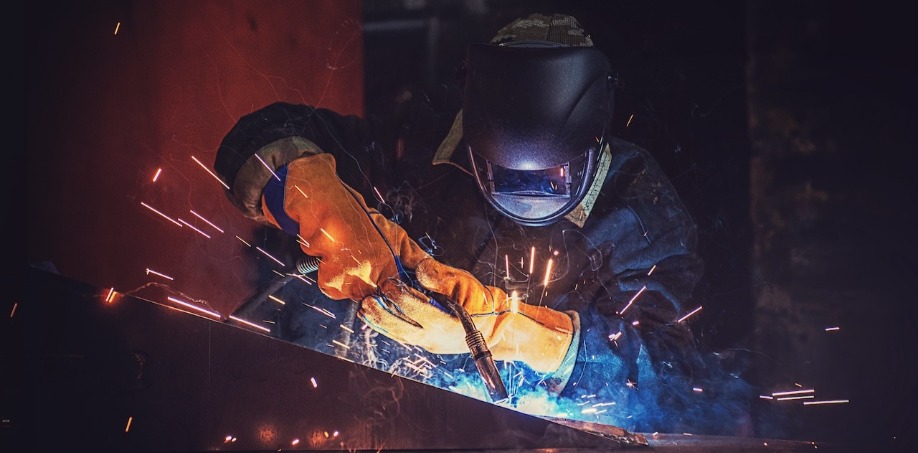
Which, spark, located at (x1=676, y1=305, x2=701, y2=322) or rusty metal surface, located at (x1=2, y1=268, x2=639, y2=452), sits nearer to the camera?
rusty metal surface, located at (x1=2, y1=268, x2=639, y2=452)

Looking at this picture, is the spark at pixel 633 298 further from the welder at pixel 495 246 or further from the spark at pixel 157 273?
the spark at pixel 157 273

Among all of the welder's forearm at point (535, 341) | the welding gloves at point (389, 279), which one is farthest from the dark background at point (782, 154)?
the welder's forearm at point (535, 341)

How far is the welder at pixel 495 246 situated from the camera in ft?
6.15

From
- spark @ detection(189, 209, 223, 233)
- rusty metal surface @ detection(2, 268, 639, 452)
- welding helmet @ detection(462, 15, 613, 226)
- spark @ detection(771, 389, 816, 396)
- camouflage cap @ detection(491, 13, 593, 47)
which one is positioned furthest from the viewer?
spark @ detection(771, 389, 816, 396)

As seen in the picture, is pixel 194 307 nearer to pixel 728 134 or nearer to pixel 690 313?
pixel 690 313

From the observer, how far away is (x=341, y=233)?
189cm

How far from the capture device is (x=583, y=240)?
6.36 feet

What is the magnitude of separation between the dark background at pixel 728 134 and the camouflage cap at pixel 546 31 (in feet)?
0.32

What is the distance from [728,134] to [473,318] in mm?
971

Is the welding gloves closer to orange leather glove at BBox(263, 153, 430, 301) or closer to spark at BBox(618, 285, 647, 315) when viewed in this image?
orange leather glove at BBox(263, 153, 430, 301)

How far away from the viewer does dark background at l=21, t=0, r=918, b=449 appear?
1875mm

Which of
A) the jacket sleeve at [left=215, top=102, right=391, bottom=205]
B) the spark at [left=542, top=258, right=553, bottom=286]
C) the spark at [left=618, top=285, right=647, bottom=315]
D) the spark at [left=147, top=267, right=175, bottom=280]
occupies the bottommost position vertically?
the spark at [left=618, top=285, right=647, bottom=315]

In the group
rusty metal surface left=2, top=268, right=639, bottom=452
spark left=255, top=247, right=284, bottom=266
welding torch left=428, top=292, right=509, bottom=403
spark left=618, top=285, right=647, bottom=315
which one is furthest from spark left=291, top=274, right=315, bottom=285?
spark left=618, top=285, right=647, bottom=315

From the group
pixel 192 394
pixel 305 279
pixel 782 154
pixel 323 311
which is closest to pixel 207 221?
pixel 305 279
